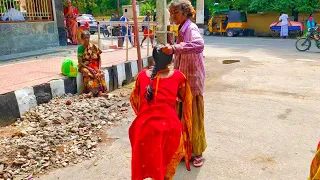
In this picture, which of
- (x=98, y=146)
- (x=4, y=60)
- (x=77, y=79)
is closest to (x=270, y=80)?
(x=77, y=79)

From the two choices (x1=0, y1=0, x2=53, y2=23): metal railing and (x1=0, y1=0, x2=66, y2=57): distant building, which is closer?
(x1=0, y1=0, x2=66, y2=57): distant building

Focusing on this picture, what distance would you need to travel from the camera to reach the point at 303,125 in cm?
435

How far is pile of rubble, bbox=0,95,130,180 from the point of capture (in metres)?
3.36

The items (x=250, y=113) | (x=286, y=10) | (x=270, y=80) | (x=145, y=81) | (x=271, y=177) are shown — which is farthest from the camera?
(x=286, y=10)

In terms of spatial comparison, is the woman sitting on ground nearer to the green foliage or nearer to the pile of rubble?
the pile of rubble

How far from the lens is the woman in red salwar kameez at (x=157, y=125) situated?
221 centimetres

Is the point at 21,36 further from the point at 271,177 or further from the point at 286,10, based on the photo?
the point at 286,10

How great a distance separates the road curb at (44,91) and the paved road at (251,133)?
59.6 inches

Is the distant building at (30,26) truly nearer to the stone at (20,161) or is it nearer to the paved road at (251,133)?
the paved road at (251,133)

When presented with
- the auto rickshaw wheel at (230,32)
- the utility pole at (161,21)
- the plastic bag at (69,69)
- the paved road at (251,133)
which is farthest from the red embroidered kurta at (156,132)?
the auto rickshaw wheel at (230,32)

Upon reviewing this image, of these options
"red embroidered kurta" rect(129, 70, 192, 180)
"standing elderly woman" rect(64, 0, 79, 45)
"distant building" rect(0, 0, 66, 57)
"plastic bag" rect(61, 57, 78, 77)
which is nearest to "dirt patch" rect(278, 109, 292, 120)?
"red embroidered kurta" rect(129, 70, 192, 180)

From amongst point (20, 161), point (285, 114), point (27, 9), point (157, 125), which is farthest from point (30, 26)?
point (157, 125)

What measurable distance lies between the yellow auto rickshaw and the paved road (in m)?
14.3

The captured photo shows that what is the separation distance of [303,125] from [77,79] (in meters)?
4.03
